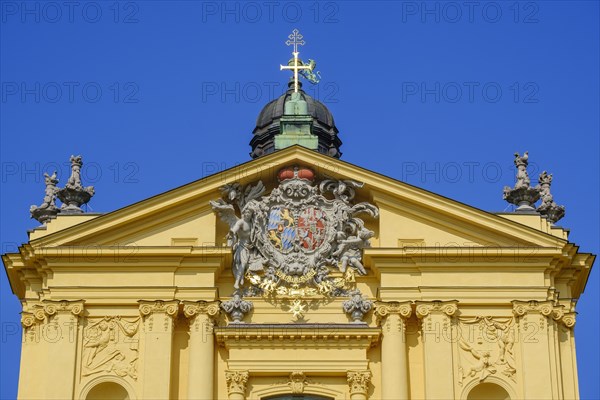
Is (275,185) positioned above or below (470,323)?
above

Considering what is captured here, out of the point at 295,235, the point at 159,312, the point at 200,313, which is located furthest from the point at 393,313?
the point at 159,312

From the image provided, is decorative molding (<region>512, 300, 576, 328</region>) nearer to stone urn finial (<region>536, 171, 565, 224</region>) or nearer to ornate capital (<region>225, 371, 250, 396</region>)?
stone urn finial (<region>536, 171, 565, 224</region>)

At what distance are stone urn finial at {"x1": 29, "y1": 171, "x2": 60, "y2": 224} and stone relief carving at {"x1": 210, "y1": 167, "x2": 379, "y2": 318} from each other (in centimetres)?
332

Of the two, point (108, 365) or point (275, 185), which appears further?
point (275, 185)

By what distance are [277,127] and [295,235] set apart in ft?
29.8

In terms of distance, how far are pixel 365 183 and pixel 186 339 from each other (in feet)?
15.3

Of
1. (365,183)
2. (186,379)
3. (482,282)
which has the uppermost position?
(365,183)

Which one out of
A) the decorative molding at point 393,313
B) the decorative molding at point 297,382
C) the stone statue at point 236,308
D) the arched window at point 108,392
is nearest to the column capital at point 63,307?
the arched window at point 108,392

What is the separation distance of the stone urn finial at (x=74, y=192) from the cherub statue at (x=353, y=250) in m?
5.16

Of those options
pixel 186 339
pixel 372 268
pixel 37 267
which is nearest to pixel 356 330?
pixel 372 268

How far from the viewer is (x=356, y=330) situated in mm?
28812

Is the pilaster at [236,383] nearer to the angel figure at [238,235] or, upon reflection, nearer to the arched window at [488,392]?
the angel figure at [238,235]

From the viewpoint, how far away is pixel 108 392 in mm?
28656

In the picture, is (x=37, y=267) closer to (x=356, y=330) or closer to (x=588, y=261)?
(x=356, y=330)
